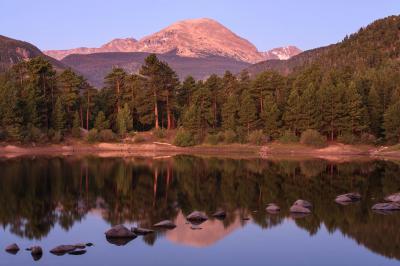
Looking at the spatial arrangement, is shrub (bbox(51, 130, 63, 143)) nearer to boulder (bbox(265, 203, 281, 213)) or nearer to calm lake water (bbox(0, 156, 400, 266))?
calm lake water (bbox(0, 156, 400, 266))

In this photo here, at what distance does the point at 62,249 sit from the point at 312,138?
223 feet

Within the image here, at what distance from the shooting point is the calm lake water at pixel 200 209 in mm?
25406

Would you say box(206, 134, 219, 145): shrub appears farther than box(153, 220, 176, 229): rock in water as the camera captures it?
Yes

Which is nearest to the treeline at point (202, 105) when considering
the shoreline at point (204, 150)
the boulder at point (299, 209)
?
the shoreline at point (204, 150)

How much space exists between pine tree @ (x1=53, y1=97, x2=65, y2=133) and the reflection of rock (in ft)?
219

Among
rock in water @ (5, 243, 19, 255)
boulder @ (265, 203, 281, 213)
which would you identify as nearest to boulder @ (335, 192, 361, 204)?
boulder @ (265, 203, 281, 213)

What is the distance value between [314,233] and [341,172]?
31.3 m

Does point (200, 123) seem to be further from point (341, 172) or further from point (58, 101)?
point (341, 172)

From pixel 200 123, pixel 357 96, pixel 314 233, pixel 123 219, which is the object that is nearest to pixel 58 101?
pixel 200 123

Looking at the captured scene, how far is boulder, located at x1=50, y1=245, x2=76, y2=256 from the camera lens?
81.4 feet

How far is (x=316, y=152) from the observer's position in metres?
88.9

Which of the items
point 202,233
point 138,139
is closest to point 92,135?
point 138,139

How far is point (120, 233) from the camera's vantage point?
2820 cm

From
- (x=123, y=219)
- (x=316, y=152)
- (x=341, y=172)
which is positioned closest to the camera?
(x=123, y=219)
